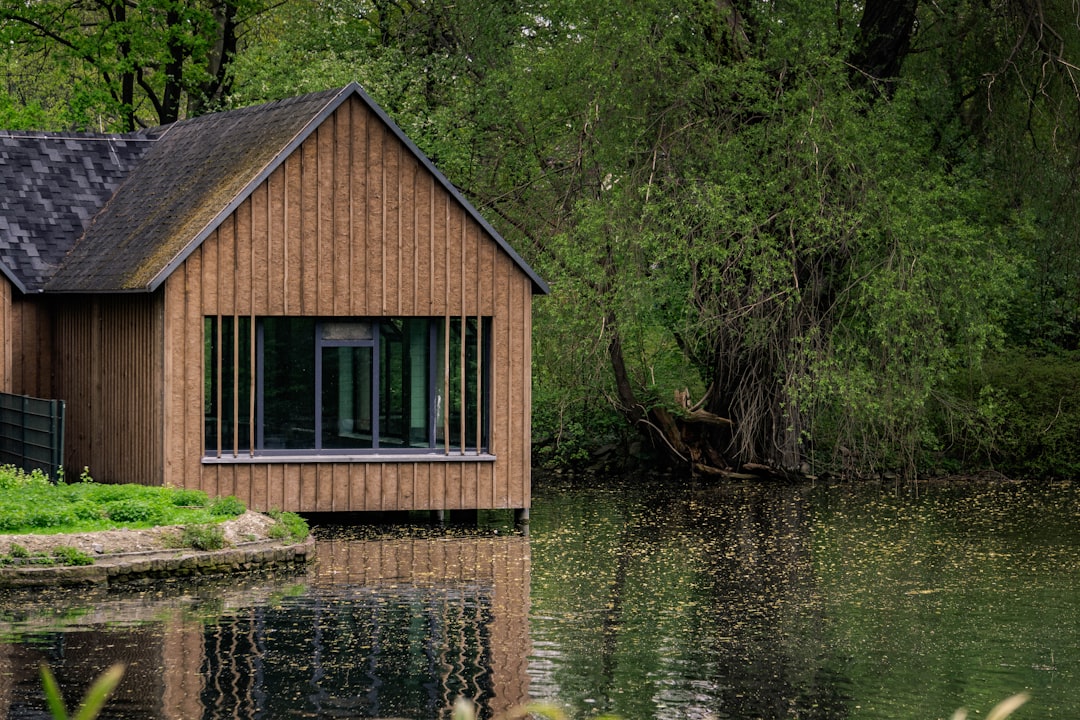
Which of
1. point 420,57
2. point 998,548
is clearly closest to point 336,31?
point 420,57

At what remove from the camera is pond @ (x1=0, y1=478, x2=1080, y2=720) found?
11.7 meters

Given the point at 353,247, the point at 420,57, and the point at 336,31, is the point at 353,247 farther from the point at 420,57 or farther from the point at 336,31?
the point at 336,31

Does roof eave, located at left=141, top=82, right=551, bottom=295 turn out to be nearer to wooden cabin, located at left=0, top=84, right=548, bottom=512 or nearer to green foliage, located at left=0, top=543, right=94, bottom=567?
wooden cabin, located at left=0, top=84, right=548, bottom=512

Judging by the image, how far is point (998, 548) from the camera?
69.5 ft

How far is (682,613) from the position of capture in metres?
15.8

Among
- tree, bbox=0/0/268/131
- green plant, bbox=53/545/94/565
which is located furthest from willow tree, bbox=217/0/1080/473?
tree, bbox=0/0/268/131

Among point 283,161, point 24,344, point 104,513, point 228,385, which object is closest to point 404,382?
point 228,385

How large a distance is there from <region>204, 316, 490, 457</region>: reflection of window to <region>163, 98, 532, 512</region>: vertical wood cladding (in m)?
0.28

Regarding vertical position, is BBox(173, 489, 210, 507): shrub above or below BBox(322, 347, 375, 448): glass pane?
below

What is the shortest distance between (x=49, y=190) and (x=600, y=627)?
14606 millimetres

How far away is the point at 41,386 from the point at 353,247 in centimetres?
599

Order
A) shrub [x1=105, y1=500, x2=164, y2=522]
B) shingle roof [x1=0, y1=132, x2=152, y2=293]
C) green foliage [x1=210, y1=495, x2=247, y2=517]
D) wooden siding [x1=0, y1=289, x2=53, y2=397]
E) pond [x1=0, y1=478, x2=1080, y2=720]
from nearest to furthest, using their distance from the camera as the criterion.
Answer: pond [x1=0, y1=478, x2=1080, y2=720]
shrub [x1=105, y1=500, x2=164, y2=522]
green foliage [x1=210, y1=495, x2=247, y2=517]
wooden siding [x1=0, y1=289, x2=53, y2=397]
shingle roof [x1=0, y1=132, x2=152, y2=293]

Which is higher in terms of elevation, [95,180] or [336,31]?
[336,31]

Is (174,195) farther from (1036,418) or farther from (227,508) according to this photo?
(1036,418)
